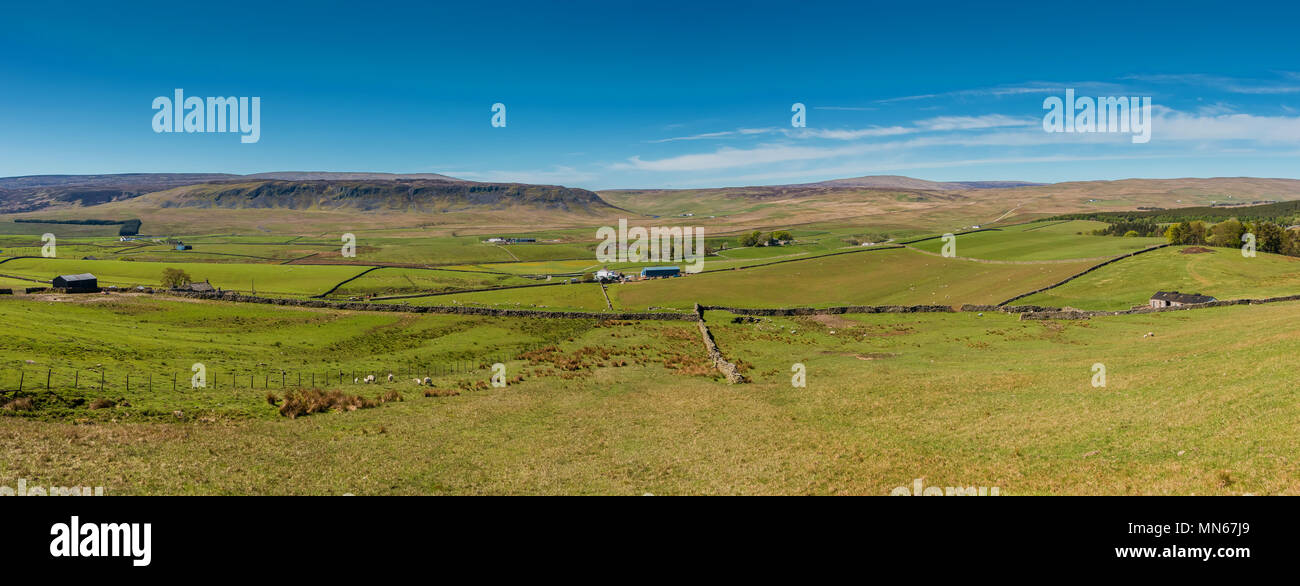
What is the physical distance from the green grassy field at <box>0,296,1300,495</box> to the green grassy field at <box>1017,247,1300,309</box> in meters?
18.6

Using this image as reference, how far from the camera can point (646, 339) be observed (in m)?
53.8

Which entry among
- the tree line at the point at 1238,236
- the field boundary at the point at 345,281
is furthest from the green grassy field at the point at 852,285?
the field boundary at the point at 345,281

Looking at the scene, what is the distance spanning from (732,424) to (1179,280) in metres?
72.5

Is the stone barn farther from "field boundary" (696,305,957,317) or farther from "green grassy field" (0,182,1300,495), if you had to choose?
"field boundary" (696,305,957,317)

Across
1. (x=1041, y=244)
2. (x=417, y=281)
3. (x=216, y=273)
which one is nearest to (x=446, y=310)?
(x=417, y=281)

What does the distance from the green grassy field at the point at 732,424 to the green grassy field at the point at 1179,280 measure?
18.6 meters

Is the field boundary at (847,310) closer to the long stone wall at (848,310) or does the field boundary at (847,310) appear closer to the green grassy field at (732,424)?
the long stone wall at (848,310)

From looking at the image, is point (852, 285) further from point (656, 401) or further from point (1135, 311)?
point (656, 401)

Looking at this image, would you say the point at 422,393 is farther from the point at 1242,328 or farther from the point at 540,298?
the point at 540,298

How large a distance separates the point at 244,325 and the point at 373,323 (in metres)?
11.3

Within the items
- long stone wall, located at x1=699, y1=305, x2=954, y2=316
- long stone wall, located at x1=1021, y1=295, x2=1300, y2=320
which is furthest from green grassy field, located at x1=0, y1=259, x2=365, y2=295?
long stone wall, located at x1=1021, y1=295, x2=1300, y2=320

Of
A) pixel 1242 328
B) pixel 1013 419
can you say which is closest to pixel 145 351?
pixel 1013 419

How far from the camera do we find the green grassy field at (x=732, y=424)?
17.2m
